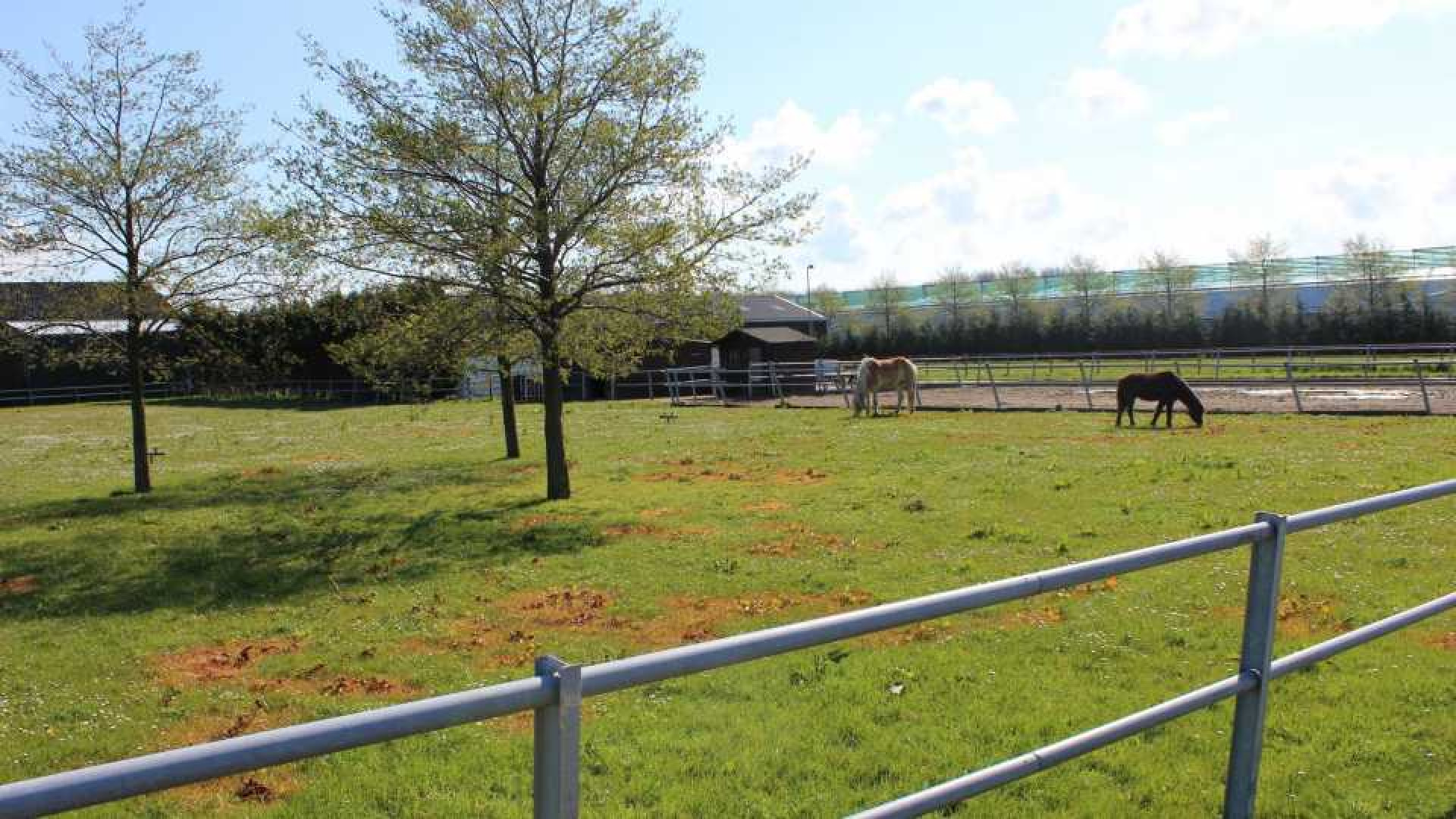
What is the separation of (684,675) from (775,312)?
52756mm

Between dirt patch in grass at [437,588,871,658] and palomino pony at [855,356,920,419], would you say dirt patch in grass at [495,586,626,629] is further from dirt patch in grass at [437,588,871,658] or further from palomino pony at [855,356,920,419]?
Result: palomino pony at [855,356,920,419]

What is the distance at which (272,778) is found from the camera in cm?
508

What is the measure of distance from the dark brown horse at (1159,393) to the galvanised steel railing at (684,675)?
18.7 m

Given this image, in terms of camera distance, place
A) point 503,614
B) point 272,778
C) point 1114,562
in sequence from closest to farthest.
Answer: point 1114,562 → point 272,778 → point 503,614

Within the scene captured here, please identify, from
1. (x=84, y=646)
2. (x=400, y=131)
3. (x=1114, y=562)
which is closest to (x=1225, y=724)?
(x=1114, y=562)

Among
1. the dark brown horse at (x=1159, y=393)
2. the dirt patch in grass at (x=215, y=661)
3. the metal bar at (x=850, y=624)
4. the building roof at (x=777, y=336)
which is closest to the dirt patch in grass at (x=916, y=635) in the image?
the metal bar at (x=850, y=624)

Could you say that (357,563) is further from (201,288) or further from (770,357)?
(770,357)

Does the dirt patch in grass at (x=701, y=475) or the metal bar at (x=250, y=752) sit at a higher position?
the metal bar at (x=250, y=752)

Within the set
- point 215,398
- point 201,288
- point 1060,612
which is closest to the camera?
point 1060,612

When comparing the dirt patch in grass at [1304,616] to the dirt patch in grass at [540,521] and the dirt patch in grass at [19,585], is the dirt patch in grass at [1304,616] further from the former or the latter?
the dirt patch in grass at [19,585]

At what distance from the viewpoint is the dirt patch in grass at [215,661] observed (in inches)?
280

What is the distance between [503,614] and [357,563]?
126 inches

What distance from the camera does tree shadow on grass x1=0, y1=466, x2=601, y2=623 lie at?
9.88m

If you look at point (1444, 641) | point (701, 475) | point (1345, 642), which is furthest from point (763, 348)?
point (1345, 642)
